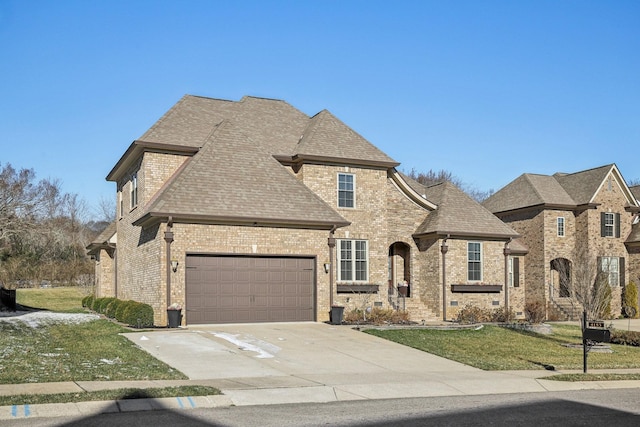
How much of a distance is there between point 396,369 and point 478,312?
48.3ft

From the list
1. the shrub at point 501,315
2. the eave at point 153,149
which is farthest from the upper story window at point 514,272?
the eave at point 153,149

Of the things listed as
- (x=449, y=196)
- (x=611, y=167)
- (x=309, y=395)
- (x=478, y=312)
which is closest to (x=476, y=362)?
(x=309, y=395)

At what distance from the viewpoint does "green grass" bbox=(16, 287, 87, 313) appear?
38.4m

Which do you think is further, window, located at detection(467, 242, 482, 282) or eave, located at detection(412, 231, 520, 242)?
window, located at detection(467, 242, 482, 282)

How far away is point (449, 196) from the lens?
107ft

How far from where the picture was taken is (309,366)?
52.2 ft

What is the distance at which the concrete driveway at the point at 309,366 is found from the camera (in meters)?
12.7

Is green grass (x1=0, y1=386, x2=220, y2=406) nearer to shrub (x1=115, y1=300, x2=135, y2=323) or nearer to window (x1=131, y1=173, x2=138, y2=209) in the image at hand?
shrub (x1=115, y1=300, x2=135, y2=323)

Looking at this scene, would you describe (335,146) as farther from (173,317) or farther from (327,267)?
(173,317)

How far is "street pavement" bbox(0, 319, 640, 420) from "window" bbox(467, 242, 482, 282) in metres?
10.8

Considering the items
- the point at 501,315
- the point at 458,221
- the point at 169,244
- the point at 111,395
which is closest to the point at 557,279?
the point at 501,315

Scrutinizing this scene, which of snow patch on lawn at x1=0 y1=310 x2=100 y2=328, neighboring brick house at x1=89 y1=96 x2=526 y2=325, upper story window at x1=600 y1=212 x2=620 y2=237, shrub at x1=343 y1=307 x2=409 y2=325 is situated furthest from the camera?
upper story window at x1=600 y1=212 x2=620 y2=237

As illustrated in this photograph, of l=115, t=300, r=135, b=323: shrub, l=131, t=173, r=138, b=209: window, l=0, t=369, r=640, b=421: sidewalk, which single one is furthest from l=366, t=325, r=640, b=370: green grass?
l=131, t=173, r=138, b=209: window

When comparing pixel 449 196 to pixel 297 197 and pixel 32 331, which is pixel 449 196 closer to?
pixel 297 197
